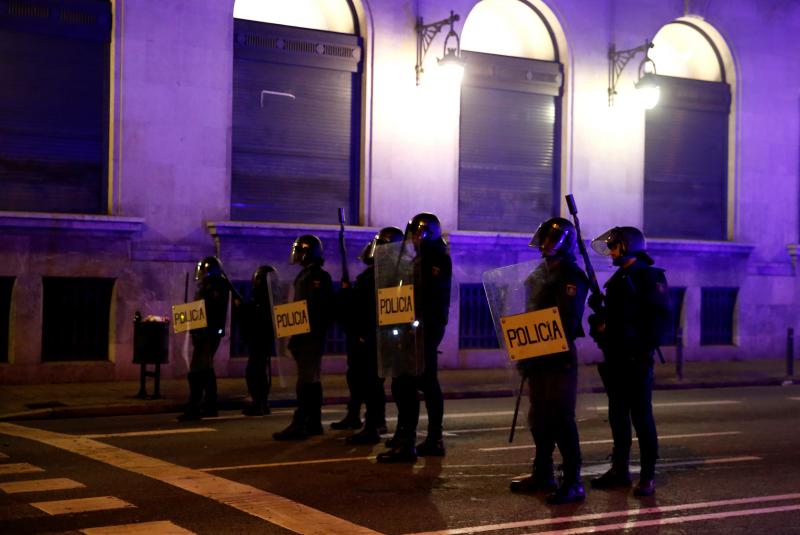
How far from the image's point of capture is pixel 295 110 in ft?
66.0

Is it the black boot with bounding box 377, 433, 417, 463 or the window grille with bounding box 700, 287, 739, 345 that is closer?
the black boot with bounding box 377, 433, 417, 463

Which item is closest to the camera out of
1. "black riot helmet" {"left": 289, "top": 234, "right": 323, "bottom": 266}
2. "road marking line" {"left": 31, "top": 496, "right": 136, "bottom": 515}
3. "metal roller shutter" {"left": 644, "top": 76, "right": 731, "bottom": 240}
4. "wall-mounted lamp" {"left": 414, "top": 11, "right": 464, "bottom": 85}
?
"road marking line" {"left": 31, "top": 496, "right": 136, "bottom": 515}

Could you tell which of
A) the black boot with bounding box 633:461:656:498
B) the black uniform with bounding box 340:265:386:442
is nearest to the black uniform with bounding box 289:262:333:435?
the black uniform with bounding box 340:265:386:442

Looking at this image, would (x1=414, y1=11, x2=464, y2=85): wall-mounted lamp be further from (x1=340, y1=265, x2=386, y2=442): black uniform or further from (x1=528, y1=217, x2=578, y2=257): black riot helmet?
(x1=528, y1=217, x2=578, y2=257): black riot helmet

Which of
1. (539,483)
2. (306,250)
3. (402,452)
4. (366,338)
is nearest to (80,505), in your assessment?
(402,452)

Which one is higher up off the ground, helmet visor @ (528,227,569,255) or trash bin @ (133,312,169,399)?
helmet visor @ (528,227,569,255)

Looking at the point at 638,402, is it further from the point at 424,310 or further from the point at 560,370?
the point at 424,310

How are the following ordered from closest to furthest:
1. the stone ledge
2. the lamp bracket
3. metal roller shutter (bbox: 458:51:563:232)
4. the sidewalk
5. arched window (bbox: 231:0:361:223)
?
1. the sidewalk
2. the stone ledge
3. arched window (bbox: 231:0:361:223)
4. metal roller shutter (bbox: 458:51:563:232)
5. the lamp bracket

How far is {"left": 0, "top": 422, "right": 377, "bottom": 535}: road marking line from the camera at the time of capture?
7238 mm

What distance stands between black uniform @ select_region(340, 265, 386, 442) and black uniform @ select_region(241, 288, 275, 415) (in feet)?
3.76

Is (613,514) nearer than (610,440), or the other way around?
(613,514)

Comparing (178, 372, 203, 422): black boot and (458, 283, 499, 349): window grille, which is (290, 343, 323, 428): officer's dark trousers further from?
(458, 283, 499, 349): window grille

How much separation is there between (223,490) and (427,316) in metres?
2.55

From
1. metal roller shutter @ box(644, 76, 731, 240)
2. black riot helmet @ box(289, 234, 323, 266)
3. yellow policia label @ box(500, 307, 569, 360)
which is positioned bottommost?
yellow policia label @ box(500, 307, 569, 360)
